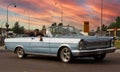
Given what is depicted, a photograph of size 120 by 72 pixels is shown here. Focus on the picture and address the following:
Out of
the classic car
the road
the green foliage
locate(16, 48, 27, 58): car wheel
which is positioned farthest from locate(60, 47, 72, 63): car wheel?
the green foliage

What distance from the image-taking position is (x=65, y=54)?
51.9 ft

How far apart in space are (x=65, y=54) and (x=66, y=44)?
46 centimetres

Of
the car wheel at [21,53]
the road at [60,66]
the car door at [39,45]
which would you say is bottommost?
the road at [60,66]

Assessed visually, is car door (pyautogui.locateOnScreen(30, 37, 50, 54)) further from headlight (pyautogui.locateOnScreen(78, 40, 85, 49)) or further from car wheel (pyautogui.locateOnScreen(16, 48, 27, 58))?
headlight (pyautogui.locateOnScreen(78, 40, 85, 49))

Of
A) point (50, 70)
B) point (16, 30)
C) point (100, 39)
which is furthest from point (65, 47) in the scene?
point (16, 30)

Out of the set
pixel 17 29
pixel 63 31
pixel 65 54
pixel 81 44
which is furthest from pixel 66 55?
pixel 17 29

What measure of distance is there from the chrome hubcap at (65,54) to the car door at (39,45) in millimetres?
985

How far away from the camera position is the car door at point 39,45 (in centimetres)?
1677

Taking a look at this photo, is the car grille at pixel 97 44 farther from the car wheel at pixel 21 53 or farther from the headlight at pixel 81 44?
the car wheel at pixel 21 53

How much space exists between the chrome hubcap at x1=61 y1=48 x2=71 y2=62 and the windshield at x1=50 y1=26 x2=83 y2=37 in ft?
4.18

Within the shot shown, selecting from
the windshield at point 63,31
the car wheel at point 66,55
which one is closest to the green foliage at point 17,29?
the windshield at point 63,31

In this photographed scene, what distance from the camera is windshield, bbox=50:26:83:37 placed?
56.1 ft

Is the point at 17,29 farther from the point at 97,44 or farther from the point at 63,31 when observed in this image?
the point at 97,44

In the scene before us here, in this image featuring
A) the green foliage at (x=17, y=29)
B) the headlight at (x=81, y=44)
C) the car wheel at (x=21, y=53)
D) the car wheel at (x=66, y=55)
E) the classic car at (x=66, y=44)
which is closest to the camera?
the headlight at (x=81, y=44)
